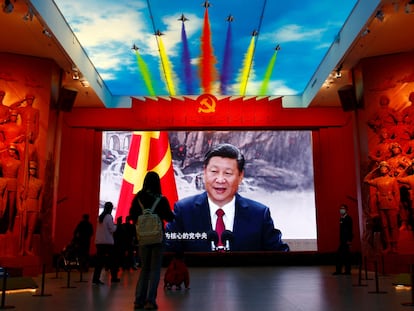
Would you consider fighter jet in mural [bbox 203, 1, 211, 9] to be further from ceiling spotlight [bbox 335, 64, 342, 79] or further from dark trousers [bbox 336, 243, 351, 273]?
dark trousers [bbox 336, 243, 351, 273]

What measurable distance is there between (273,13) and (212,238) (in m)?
6.60

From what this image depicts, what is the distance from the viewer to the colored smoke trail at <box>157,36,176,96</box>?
37.9 ft

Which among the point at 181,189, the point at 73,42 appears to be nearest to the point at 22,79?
the point at 73,42

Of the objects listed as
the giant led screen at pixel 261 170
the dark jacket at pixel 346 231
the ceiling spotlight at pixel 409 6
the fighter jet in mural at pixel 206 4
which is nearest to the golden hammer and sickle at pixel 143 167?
the giant led screen at pixel 261 170

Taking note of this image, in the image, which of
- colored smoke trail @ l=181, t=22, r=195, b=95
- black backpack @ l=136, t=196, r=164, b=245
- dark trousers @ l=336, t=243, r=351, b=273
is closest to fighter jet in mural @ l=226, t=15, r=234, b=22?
colored smoke trail @ l=181, t=22, r=195, b=95

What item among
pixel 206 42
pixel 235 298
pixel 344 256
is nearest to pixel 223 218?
pixel 344 256

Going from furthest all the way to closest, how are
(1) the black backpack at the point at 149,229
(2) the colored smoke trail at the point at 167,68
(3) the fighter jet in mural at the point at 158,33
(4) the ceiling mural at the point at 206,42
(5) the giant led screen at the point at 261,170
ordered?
1. (5) the giant led screen at the point at 261,170
2. (2) the colored smoke trail at the point at 167,68
3. (3) the fighter jet in mural at the point at 158,33
4. (4) the ceiling mural at the point at 206,42
5. (1) the black backpack at the point at 149,229

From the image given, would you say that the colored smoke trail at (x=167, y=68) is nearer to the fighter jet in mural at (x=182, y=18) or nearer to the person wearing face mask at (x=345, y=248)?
the fighter jet in mural at (x=182, y=18)

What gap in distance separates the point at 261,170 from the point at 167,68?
4302 mm

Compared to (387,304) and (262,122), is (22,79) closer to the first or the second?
(262,122)

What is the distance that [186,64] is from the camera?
12398 mm

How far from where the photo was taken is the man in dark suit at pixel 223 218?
498 inches

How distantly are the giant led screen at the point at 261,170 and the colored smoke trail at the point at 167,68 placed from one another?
5.18ft

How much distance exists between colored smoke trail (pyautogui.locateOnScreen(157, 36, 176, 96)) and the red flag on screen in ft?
5.28
